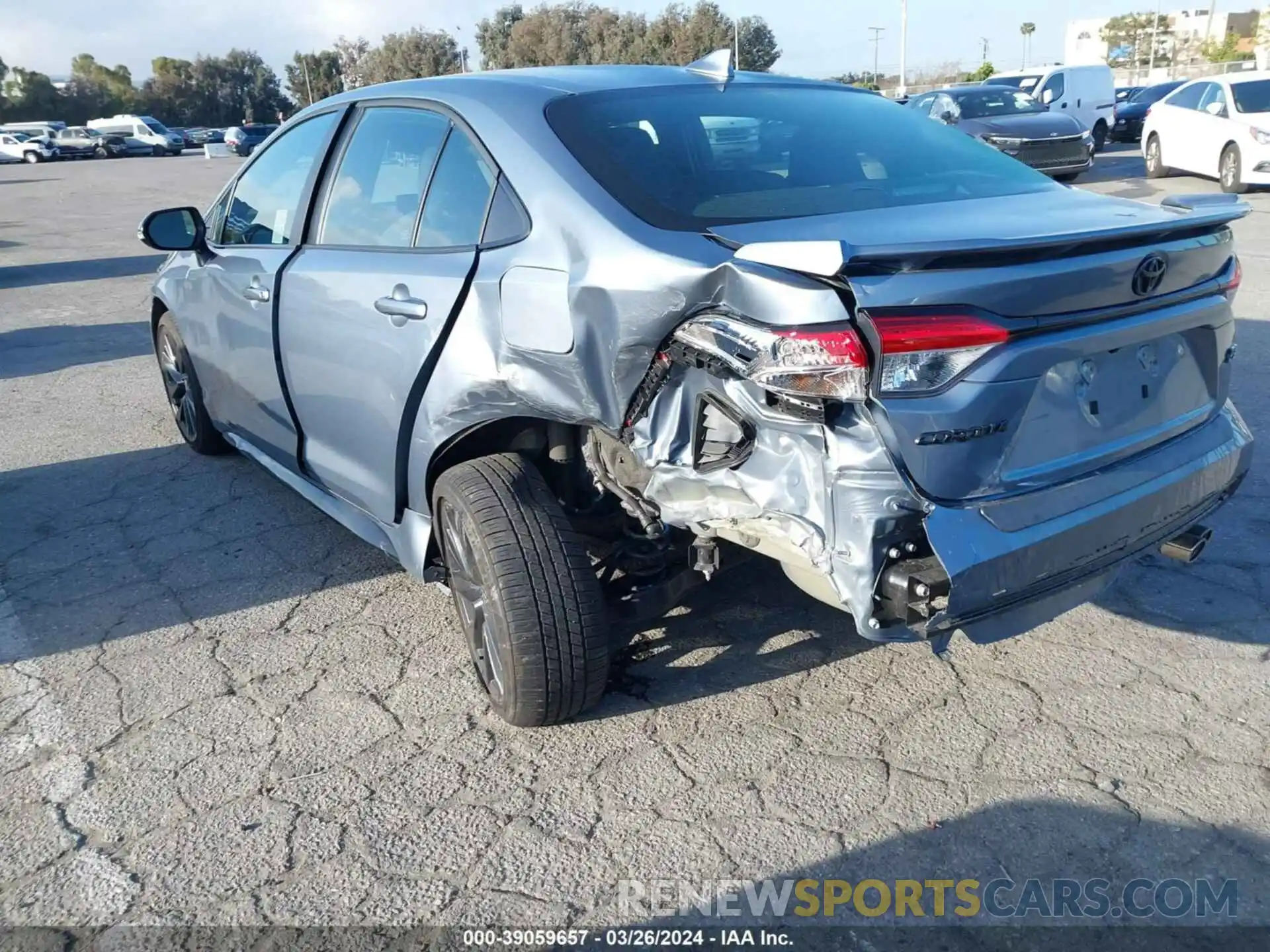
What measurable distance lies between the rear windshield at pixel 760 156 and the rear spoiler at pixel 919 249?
0.29 meters

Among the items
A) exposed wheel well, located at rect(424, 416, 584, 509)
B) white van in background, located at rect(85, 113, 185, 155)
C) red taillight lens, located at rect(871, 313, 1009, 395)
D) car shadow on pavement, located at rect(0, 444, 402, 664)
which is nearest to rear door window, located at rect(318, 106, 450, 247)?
exposed wheel well, located at rect(424, 416, 584, 509)

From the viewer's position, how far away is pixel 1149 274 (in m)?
2.45

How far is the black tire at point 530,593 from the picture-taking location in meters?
2.74

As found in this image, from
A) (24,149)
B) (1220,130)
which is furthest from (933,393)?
(24,149)

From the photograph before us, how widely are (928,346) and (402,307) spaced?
1573 mm

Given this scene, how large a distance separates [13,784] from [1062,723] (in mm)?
2850

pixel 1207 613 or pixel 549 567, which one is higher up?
pixel 549 567

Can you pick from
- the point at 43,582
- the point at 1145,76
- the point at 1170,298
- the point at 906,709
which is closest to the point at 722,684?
the point at 906,709

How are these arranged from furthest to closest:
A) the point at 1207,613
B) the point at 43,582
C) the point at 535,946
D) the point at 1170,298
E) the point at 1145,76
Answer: the point at 1145,76, the point at 43,582, the point at 1207,613, the point at 1170,298, the point at 535,946

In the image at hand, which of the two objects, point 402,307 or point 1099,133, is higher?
point 402,307

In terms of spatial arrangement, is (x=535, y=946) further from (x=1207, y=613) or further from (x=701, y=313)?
(x=1207, y=613)

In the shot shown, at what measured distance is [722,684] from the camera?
3.14 m

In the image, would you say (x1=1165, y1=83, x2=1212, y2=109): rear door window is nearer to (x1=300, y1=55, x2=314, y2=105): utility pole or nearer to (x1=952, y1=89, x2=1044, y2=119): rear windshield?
(x1=952, y1=89, x2=1044, y2=119): rear windshield

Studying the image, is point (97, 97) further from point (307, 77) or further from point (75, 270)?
point (75, 270)
